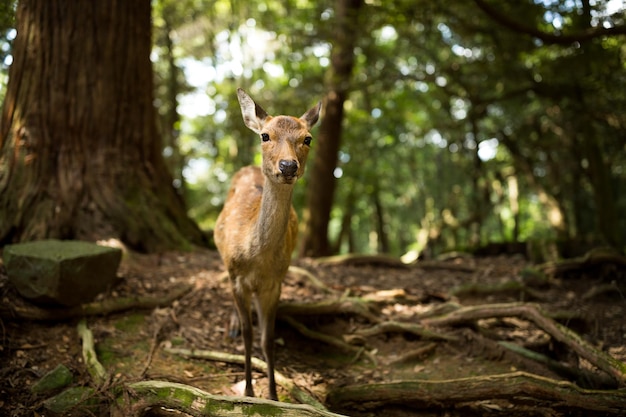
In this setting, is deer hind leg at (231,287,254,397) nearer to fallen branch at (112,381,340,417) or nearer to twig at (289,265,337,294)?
fallen branch at (112,381,340,417)

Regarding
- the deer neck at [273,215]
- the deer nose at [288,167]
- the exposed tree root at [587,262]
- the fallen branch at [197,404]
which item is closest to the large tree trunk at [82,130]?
the fallen branch at [197,404]

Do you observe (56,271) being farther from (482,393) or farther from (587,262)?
(587,262)

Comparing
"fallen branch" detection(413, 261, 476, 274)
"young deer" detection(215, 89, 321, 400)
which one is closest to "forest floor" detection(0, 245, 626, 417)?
"fallen branch" detection(413, 261, 476, 274)

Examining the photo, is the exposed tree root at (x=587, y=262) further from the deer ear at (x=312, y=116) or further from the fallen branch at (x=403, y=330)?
the deer ear at (x=312, y=116)

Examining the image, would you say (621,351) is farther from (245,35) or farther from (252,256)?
(245,35)

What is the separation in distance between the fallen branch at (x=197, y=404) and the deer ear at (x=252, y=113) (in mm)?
2026

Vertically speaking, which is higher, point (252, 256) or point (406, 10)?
point (406, 10)

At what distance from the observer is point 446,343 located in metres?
5.18

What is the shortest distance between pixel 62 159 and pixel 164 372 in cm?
327

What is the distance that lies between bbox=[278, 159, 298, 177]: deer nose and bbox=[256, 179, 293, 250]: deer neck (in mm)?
267

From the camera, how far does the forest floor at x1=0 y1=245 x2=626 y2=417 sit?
155 inches

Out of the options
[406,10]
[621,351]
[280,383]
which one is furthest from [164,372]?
[406,10]

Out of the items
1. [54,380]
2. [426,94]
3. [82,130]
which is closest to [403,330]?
[54,380]

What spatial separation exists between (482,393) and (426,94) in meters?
11.8
